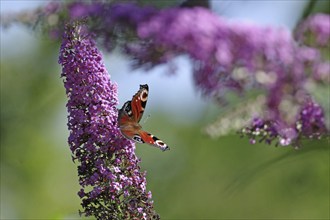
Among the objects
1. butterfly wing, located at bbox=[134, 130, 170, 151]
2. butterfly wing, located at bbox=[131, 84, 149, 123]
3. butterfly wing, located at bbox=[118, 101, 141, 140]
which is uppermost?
butterfly wing, located at bbox=[131, 84, 149, 123]

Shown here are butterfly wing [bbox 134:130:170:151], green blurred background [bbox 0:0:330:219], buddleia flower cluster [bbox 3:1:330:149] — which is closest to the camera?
buddleia flower cluster [bbox 3:1:330:149]

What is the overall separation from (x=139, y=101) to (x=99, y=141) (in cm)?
9

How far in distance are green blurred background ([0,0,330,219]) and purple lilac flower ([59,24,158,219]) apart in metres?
1.75

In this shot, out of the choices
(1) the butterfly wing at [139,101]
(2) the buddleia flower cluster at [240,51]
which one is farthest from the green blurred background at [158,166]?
(2) the buddleia flower cluster at [240,51]

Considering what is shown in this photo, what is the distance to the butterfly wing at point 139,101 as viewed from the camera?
1049 mm

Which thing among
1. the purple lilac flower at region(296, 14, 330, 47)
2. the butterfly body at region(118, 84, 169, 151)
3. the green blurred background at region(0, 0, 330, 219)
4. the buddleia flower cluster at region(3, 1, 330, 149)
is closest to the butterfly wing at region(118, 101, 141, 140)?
the butterfly body at region(118, 84, 169, 151)

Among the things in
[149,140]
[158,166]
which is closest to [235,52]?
[149,140]

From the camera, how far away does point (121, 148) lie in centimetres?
102

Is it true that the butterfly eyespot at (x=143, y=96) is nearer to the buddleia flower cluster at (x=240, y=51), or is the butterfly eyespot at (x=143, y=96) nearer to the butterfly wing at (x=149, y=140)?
the butterfly wing at (x=149, y=140)

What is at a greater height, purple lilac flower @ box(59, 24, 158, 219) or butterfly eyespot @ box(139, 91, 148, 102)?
butterfly eyespot @ box(139, 91, 148, 102)

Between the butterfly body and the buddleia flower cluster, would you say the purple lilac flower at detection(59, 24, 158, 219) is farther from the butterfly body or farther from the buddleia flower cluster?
the buddleia flower cluster

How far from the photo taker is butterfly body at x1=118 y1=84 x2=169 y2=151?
0.99m

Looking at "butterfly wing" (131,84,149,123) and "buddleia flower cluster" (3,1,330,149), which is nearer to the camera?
"buddleia flower cluster" (3,1,330,149)

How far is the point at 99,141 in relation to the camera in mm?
1009
